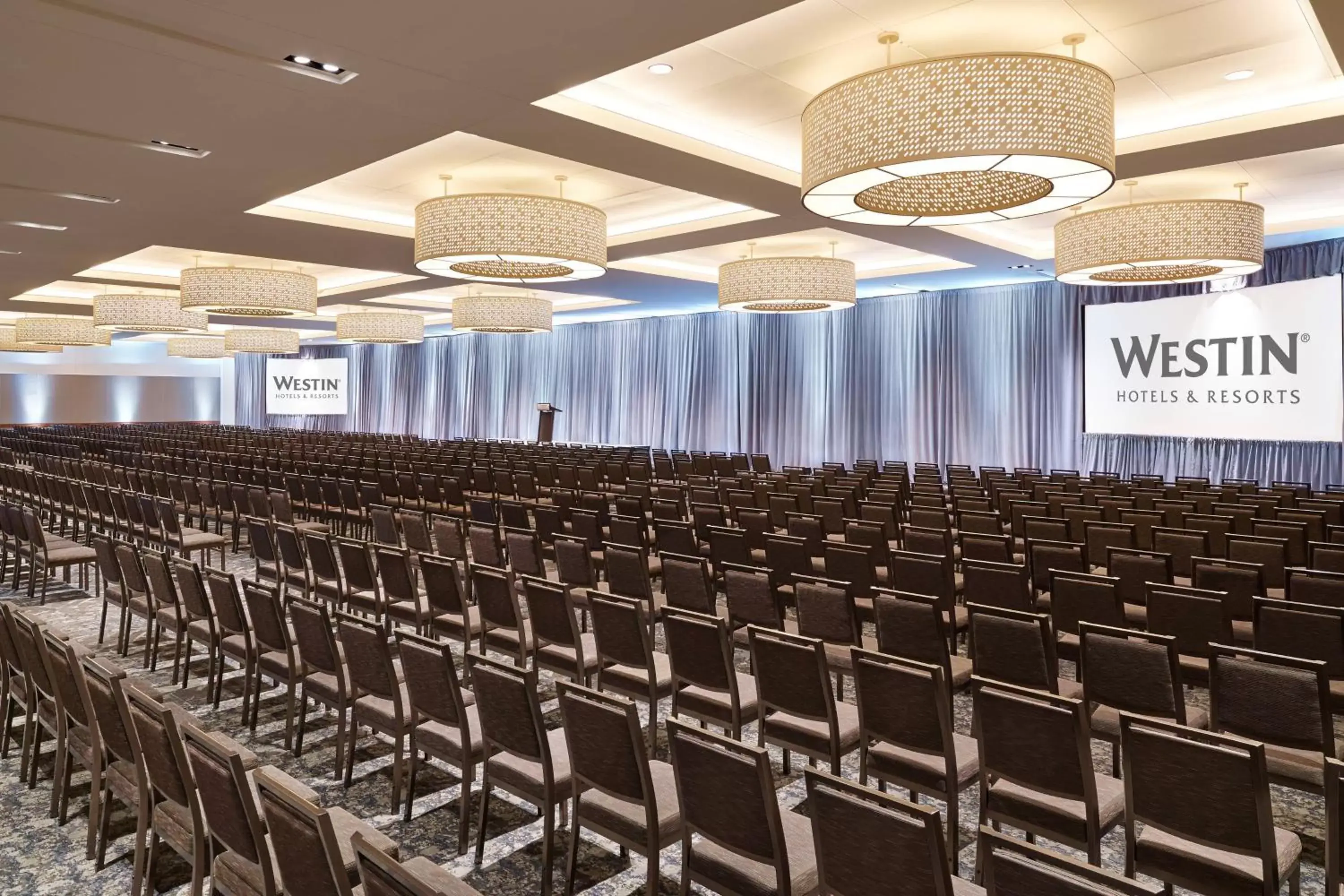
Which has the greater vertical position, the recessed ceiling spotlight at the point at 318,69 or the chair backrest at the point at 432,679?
the recessed ceiling spotlight at the point at 318,69

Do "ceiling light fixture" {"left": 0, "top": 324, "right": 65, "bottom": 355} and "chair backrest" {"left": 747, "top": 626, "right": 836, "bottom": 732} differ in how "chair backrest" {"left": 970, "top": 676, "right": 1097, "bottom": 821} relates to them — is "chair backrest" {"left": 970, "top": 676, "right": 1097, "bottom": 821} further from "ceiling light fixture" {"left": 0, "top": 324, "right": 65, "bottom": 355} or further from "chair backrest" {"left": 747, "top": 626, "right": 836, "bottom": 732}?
"ceiling light fixture" {"left": 0, "top": 324, "right": 65, "bottom": 355}

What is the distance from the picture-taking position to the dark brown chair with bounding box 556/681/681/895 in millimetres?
2680

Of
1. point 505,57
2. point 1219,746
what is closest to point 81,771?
point 505,57

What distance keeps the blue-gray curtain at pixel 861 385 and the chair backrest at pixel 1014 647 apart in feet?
33.5

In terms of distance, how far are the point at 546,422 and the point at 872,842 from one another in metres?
21.1

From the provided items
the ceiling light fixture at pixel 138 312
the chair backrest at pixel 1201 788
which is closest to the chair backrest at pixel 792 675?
the chair backrest at pixel 1201 788

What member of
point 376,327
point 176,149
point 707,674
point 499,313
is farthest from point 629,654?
point 376,327

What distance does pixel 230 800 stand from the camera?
7.52 feet

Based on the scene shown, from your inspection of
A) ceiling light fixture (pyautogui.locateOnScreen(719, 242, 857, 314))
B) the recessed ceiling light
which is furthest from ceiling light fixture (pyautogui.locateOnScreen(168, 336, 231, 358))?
ceiling light fixture (pyautogui.locateOnScreen(719, 242, 857, 314))

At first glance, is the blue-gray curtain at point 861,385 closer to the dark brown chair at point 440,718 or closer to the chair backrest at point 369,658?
the dark brown chair at point 440,718

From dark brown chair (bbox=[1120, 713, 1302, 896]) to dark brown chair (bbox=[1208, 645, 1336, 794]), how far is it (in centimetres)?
67

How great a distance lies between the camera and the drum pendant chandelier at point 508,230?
7.66m

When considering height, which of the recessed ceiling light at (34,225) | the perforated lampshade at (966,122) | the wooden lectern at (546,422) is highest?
the recessed ceiling light at (34,225)

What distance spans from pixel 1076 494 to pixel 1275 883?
7.02 meters
